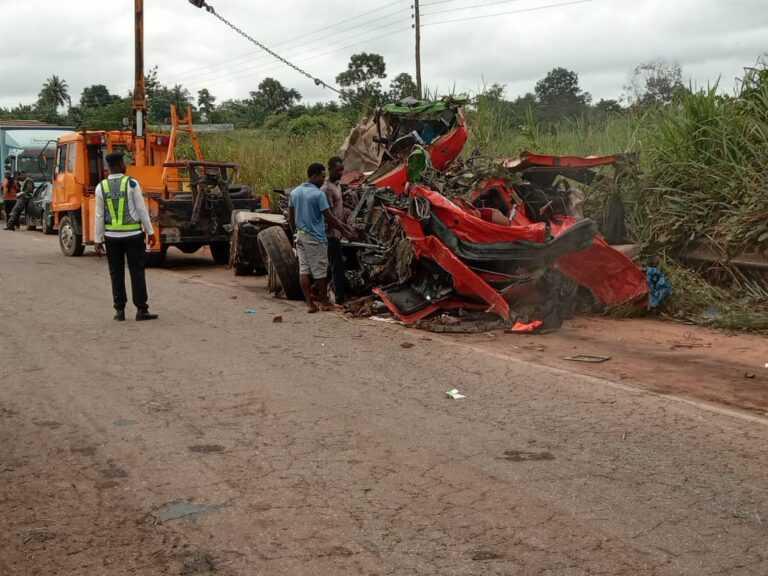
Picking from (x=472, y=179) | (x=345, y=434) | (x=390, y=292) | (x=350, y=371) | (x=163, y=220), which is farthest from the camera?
(x=163, y=220)

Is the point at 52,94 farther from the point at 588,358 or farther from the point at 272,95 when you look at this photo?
the point at 588,358

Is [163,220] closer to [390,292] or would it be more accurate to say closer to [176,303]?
[176,303]

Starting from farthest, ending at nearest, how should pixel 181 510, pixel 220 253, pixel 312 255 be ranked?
pixel 220 253 < pixel 312 255 < pixel 181 510

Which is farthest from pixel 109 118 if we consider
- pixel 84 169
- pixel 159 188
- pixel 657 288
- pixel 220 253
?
pixel 657 288

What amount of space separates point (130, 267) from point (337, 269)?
246cm

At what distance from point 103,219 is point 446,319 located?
4.01 metres

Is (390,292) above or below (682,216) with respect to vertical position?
below

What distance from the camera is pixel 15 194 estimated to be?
106 ft

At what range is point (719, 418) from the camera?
20.5 feet

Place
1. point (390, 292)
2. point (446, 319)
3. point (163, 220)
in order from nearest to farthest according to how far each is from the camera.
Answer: point (446, 319) < point (390, 292) < point (163, 220)

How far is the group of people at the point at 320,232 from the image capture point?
11.0m

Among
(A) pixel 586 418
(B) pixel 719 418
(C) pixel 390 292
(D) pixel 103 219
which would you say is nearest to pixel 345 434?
(A) pixel 586 418

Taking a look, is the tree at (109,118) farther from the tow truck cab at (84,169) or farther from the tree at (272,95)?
the tow truck cab at (84,169)

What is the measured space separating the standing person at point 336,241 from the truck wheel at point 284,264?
3.12 feet
